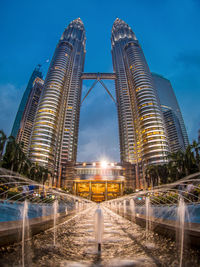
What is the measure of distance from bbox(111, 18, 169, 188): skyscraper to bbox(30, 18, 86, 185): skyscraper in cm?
4600

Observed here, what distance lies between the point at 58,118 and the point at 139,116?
202 feet

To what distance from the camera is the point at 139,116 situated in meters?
124

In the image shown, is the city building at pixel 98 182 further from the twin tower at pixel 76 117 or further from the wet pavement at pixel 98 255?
the wet pavement at pixel 98 255

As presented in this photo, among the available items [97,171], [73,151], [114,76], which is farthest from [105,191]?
[114,76]

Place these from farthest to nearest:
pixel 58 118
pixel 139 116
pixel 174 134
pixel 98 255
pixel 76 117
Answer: pixel 174 134, pixel 76 117, pixel 58 118, pixel 139 116, pixel 98 255

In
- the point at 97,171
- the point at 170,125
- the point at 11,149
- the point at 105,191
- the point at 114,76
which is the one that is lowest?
the point at 105,191

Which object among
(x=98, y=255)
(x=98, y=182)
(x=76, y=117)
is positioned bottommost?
(x=98, y=182)

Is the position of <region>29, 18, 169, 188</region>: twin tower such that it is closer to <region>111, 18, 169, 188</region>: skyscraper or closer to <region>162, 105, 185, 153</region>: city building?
<region>111, 18, 169, 188</region>: skyscraper

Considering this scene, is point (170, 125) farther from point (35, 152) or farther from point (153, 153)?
point (35, 152)

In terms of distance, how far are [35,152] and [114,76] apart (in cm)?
12146

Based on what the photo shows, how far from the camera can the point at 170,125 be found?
16988 cm

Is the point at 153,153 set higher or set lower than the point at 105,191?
higher

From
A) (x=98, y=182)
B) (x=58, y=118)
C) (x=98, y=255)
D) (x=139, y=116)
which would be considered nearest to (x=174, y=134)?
(x=139, y=116)

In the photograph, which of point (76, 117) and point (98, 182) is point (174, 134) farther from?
point (76, 117)
